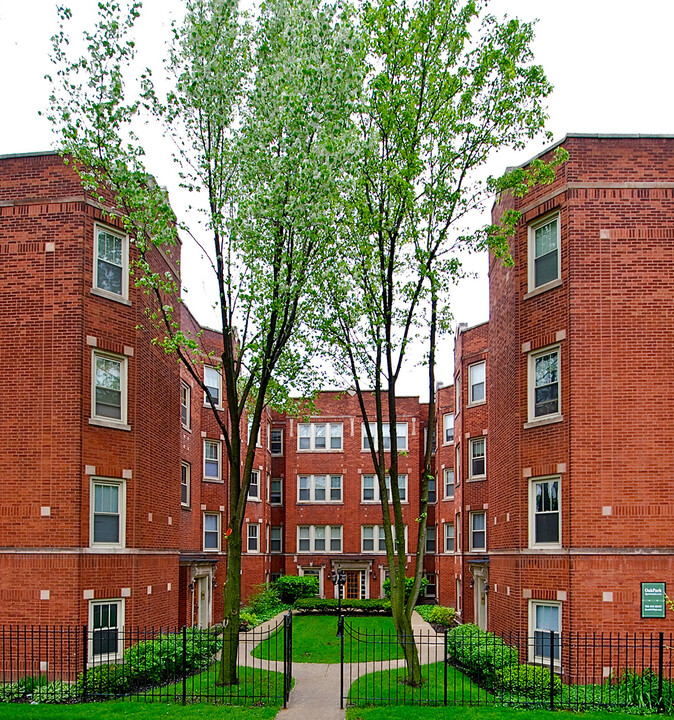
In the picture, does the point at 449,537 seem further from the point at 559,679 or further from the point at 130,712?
the point at 130,712

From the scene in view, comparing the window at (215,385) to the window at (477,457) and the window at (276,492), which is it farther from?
the window at (276,492)

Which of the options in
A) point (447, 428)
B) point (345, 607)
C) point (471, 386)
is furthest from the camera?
point (447, 428)

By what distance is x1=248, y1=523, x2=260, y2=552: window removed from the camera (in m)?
37.3

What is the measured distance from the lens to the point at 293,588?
3869 cm

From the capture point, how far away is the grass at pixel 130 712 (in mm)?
13523

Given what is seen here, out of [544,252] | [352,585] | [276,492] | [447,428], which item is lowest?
[352,585]

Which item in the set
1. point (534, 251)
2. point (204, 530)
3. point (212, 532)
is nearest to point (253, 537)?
point (212, 532)

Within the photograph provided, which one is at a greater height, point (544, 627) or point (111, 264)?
point (111, 264)

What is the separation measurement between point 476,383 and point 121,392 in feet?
54.0

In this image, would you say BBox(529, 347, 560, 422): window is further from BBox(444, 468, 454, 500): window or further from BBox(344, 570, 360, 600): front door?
BBox(344, 570, 360, 600): front door

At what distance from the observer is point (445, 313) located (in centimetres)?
1756

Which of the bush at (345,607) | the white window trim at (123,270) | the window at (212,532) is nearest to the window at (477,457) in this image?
the bush at (345,607)

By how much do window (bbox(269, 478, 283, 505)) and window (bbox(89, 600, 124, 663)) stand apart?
977 inches

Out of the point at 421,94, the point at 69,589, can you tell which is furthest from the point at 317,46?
the point at 69,589
